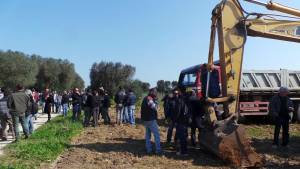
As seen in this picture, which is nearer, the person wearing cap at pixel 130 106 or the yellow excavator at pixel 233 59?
the yellow excavator at pixel 233 59

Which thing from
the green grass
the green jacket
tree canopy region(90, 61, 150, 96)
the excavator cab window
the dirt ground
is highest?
tree canopy region(90, 61, 150, 96)

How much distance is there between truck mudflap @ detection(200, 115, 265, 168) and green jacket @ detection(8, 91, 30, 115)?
687 cm

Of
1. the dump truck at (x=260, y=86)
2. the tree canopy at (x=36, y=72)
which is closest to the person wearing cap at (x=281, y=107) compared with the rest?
the dump truck at (x=260, y=86)

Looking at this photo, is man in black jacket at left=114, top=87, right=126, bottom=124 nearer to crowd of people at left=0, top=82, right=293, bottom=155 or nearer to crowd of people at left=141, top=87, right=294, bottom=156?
crowd of people at left=0, top=82, right=293, bottom=155

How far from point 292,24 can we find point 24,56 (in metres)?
68.4

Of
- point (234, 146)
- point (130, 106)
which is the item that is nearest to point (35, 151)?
point (234, 146)

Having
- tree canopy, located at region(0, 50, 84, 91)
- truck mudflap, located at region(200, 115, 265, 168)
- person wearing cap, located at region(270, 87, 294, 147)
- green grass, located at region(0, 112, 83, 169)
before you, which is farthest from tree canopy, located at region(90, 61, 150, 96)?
truck mudflap, located at region(200, 115, 265, 168)

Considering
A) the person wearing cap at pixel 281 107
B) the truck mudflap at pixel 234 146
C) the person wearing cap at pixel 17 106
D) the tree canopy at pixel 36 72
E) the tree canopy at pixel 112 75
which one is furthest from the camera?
the tree canopy at pixel 36 72

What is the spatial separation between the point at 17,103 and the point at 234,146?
24.6ft

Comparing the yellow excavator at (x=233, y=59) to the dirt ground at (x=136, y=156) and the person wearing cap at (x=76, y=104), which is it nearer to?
the dirt ground at (x=136, y=156)

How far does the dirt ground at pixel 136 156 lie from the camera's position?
1102 centimetres

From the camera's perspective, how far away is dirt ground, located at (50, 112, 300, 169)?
11024 millimetres

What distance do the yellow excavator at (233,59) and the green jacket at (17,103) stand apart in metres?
6.14

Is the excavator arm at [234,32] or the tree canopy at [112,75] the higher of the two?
the tree canopy at [112,75]
